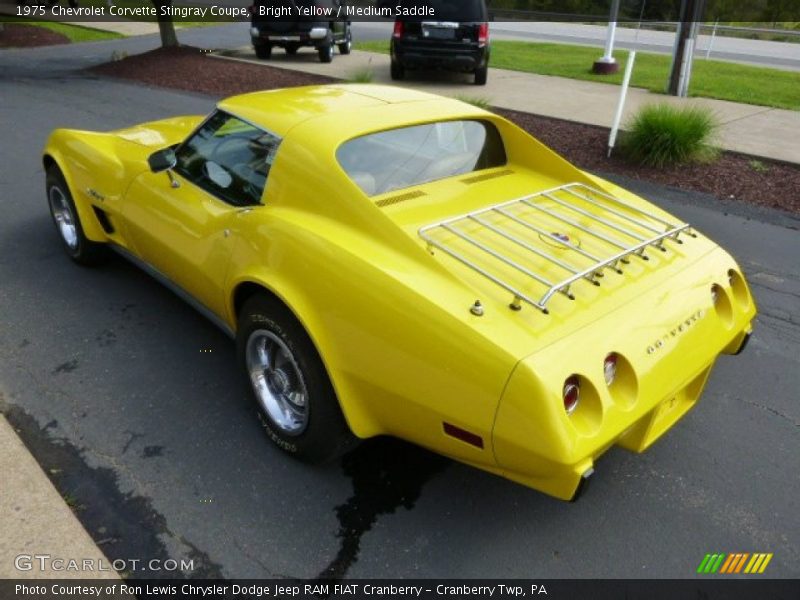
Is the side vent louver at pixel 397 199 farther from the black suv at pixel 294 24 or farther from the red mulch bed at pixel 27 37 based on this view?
the red mulch bed at pixel 27 37

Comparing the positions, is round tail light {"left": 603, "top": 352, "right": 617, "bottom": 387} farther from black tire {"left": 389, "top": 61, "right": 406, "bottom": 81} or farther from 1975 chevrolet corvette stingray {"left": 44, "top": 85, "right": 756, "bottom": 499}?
black tire {"left": 389, "top": 61, "right": 406, "bottom": 81}

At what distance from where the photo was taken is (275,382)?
295 cm

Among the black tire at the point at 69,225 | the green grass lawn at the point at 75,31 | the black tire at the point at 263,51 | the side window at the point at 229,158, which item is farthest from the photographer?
the green grass lawn at the point at 75,31

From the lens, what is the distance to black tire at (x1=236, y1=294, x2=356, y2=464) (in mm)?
2584

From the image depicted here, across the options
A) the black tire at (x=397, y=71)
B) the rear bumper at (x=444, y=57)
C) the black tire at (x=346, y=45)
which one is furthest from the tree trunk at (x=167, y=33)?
the rear bumper at (x=444, y=57)

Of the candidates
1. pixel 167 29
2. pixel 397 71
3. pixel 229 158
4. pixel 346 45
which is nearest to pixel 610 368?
pixel 229 158

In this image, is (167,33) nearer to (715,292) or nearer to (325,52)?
(325,52)

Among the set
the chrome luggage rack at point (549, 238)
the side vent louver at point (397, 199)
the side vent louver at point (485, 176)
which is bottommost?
the chrome luggage rack at point (549, 238)

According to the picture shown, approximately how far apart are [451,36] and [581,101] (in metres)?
2.87

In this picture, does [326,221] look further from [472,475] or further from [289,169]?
[472,475]

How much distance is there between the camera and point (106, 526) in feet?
8.36

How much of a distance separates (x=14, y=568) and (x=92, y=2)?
37.9 m

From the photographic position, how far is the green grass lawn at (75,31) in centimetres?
2016

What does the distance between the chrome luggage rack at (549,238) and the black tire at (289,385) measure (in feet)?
2.26
